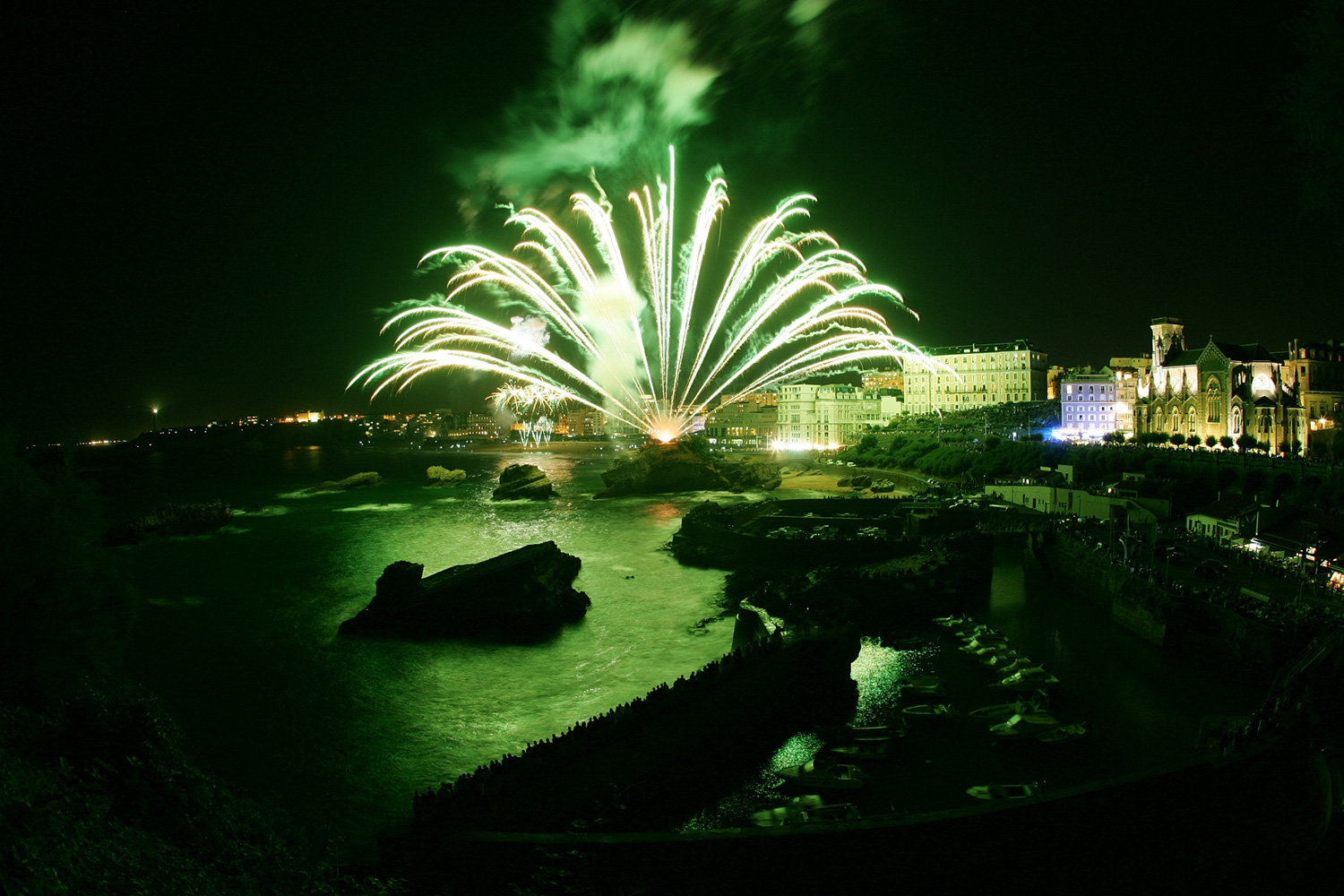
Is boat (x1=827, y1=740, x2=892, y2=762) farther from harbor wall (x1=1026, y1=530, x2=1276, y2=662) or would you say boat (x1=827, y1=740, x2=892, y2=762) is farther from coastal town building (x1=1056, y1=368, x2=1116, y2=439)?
coastal town building (x1=1056, y1=368, x2=1116, y2=439)

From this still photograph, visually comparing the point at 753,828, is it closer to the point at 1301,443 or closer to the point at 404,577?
the point at 404,577

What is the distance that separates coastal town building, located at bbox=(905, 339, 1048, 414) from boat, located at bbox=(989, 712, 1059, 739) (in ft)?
275

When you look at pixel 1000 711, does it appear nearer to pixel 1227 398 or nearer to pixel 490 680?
pixel 490 680

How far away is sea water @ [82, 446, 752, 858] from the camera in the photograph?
51.6ft

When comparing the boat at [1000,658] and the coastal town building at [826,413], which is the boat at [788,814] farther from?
the coastal town building at [826,413]

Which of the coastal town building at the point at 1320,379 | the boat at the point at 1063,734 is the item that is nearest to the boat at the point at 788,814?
the boat at the point at 1063,734

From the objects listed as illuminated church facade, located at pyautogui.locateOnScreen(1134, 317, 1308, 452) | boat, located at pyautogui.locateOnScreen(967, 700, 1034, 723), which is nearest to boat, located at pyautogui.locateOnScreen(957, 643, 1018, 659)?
boat, located at pyautogui.locateOnScreen(967, 700, 1034, 723)

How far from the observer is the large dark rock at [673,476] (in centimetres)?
6316

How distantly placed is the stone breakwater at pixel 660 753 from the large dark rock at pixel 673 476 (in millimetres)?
45294

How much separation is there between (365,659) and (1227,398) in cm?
7044

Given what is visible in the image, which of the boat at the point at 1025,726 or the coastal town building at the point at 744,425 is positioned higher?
the coastal town building at the point at 744,425

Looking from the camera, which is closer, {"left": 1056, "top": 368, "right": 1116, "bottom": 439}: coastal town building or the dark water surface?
the dark water surface

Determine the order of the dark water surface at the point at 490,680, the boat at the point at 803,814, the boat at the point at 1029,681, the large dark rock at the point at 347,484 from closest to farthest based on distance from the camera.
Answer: the boat at the point at 803,814
the dark water surface at the point at 490,680
the boat at the point at 1029,681
the large dark rock at the point at 347,484

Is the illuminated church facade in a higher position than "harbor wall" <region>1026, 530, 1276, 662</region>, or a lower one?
higher
